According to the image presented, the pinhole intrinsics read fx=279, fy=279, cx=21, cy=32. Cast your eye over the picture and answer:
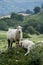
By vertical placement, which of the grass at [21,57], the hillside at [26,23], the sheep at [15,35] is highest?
the sheep at [15,35]

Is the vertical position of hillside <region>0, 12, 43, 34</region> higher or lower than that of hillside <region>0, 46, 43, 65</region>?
lower

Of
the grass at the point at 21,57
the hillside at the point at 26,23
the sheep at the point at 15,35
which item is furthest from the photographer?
the hillside at the point at 26,23

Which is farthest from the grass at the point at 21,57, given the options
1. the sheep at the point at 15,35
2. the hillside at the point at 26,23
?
the hillside at the point at 26,23

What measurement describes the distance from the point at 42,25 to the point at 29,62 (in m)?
92.4

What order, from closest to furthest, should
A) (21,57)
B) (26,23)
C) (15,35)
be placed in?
(21,57)
(15,35)
(26,23)

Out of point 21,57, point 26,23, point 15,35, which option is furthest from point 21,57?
point 26,23

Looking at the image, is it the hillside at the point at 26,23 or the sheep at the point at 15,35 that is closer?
the sheep at the point at 15,35

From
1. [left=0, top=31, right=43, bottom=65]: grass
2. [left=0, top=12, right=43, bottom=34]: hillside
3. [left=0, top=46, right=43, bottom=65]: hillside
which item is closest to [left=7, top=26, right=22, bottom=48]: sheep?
[left=0, top=31, right=43, bottom=65]: grass

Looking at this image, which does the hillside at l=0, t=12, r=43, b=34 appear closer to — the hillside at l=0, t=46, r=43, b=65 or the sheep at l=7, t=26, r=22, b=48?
the sheep at l=7, t=26, r=22, b=48

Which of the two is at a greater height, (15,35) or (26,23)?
(15,35)

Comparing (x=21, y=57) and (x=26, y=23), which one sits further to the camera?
(x=26, y=23)

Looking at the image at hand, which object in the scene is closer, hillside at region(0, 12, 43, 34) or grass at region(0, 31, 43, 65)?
grass at region(0, 31, 43, 65)

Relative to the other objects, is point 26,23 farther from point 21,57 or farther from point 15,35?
point 21,57

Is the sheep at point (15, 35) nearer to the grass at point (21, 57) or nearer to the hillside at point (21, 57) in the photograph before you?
the grass at point (21, 57)
